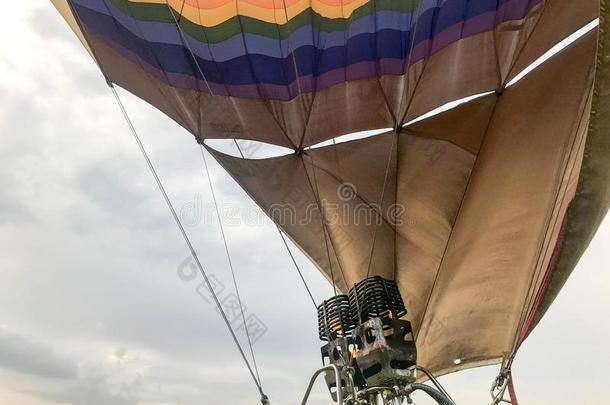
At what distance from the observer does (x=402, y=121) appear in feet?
29.0

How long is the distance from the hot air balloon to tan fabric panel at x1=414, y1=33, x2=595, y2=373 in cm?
3

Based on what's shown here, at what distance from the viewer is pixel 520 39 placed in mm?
7355

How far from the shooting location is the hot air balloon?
6855mm

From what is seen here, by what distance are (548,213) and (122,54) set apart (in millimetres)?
6054

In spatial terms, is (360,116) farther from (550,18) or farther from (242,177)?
(550,18)

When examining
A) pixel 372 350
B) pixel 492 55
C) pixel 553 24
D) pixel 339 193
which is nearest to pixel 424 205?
pixel 339 193

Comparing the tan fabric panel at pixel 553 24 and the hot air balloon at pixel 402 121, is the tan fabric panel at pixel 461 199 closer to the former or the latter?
the hot air balloon at pixel 402 121

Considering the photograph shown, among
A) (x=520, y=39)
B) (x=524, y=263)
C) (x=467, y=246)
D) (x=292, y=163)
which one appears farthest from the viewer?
(x=292, y=163)

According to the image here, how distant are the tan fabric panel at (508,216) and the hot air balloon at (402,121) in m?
0.03

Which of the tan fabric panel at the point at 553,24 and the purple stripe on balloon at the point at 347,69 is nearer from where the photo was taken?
the tan fabric panel at the point at 553,24

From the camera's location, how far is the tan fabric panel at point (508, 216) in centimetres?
656

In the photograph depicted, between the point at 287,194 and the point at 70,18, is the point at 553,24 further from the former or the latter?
the point at 70,18

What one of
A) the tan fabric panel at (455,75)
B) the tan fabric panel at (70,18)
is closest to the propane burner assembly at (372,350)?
the tan fabric panel at (455,75)

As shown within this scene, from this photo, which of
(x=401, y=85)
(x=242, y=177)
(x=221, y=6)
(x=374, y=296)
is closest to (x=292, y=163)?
(x=242, y=177)
